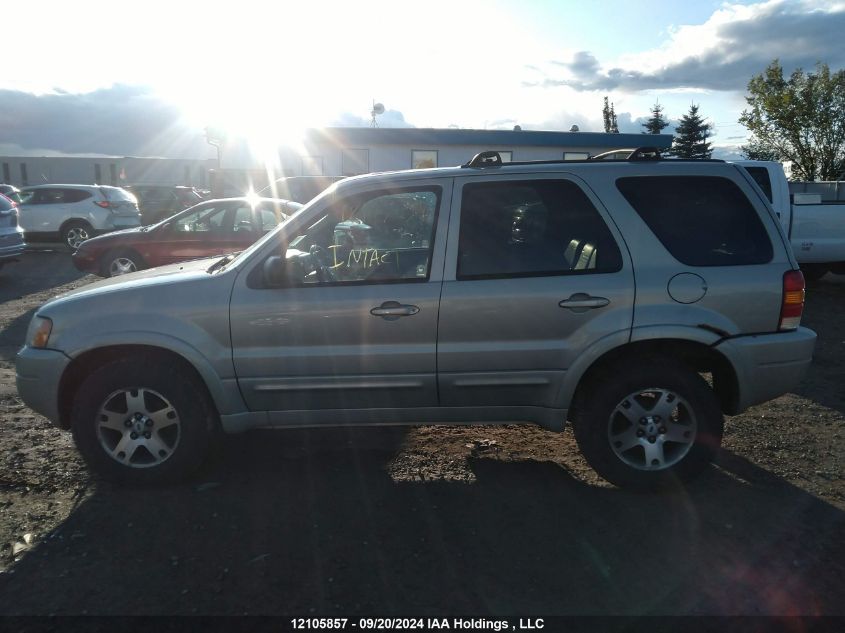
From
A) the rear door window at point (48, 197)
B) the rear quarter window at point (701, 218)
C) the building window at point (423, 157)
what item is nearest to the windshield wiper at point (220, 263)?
the rear quarter window at point (701, 218)

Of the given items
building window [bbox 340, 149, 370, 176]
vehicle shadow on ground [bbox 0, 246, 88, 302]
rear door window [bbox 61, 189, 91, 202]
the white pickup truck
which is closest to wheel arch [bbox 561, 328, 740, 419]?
the white pickup truck

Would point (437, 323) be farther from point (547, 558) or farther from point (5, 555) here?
point (5, 555)

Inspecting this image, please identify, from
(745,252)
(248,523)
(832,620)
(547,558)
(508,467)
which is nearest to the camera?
(832,620)

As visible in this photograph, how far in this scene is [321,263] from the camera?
173 inches

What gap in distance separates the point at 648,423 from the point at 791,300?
1082 millimetres


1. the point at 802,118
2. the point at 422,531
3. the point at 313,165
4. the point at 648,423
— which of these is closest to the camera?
the point at 422,531

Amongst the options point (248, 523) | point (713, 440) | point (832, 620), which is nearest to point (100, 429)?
point (248, 523)

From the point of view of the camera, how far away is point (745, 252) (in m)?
3.91

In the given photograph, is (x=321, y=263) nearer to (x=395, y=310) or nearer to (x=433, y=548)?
(x=395, y=310)

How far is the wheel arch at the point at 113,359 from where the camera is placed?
396cm

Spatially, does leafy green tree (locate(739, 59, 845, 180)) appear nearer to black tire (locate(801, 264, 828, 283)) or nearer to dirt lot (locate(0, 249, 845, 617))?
black tire (locate(801, 264, 828, 283))

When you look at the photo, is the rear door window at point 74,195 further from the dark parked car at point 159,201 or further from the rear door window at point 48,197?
the dark parked car at point 159,201

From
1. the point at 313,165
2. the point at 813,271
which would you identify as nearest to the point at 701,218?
the point at 813,271

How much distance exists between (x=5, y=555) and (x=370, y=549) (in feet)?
5.98
